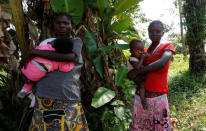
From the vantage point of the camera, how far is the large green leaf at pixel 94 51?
2469 millimetres

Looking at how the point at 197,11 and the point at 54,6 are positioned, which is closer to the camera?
the point at 54,6

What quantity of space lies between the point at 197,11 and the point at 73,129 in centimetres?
482

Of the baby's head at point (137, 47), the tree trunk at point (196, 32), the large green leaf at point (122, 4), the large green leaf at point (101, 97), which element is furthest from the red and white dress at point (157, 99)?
the tree trunk at point (196, 32)

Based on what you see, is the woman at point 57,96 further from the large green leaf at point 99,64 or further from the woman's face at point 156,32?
the large green leaf at point 99,64

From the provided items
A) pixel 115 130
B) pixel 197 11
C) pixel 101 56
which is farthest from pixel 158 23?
pixel 197 11

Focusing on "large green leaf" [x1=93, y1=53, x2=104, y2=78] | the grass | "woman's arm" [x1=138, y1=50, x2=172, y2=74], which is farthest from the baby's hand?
the grass

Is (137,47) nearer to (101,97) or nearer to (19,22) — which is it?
(101,97)

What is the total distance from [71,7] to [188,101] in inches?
123

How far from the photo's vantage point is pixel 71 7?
232 centimetres

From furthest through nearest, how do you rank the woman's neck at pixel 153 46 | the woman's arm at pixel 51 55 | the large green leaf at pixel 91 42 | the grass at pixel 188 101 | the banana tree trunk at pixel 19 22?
the grass at pixel 188 101 → the large green leaf at pixel 91 42 → the banana tree trunk at pixel 19 22 → the woman's neck at pixel 153 46 → the woman's arm at pixel 51 55

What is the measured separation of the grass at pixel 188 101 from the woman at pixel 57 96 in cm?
200

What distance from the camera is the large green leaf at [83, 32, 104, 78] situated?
2.47 meters

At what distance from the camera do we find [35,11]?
2.38m

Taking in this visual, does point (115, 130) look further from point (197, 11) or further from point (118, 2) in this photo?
point (197, 11)
